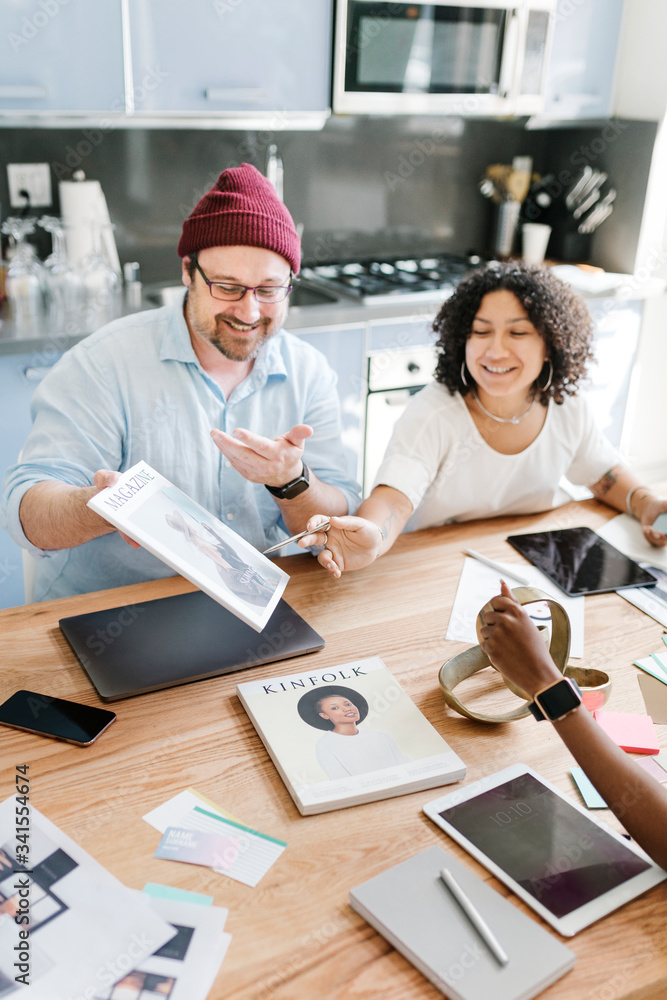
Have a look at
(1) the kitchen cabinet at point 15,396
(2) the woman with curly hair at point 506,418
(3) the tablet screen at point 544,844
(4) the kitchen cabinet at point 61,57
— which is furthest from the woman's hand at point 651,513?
(4) the kitchen cabinet at point 61,57

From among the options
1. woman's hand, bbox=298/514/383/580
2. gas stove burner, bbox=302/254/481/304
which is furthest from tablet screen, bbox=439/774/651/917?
gas stove burner, bbox=302/254/481/304

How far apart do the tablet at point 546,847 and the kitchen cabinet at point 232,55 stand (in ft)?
7.26

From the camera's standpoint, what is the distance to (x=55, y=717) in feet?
3.54

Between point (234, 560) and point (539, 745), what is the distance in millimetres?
483

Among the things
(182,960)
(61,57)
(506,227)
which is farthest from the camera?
(506,227)

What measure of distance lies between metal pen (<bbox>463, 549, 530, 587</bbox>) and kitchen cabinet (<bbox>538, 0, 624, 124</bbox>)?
7.47 feet

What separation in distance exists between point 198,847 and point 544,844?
0.37 metres

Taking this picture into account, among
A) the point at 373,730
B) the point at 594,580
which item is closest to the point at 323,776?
the point at 373,730

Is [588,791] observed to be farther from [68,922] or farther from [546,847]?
[68,922]

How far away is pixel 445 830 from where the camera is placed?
0.94 metres

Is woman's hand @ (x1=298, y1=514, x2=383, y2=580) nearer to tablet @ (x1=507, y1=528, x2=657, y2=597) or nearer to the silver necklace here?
tablet @ (x1=507, y1=528, x2=657, y2=597)

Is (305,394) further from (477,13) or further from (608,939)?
(477,13)

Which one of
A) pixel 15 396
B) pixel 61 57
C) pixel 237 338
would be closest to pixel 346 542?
pixel 237 338

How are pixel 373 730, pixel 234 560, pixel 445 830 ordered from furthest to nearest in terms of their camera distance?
1. pixel 234 560
2. pixel 373 730
3. pixel 445 830
